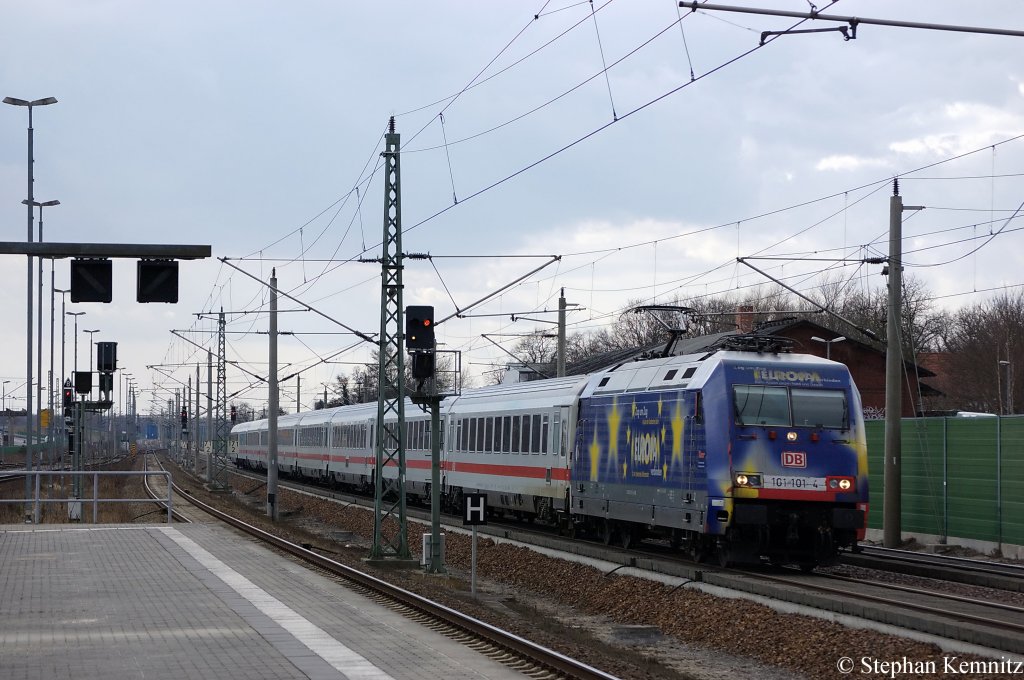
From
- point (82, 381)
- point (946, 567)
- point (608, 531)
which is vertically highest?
point (82, 381)

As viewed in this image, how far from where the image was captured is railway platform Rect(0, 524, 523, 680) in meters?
11.9

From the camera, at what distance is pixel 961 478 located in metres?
27.6

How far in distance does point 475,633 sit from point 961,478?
16493 mm

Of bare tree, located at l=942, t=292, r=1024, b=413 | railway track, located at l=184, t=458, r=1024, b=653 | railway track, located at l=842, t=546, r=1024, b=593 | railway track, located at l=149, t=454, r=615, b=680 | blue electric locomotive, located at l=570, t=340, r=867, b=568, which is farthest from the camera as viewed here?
bare tree, located at l=942, t=292, r=1024, b=413

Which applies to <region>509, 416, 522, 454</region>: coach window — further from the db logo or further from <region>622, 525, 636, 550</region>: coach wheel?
the db logo

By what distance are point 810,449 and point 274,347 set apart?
89.0 ft

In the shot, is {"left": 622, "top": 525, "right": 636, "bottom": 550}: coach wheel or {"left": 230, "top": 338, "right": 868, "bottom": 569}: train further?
{"left": 622, "top": 525, "right": 636, "bottom": 550}: coach wheel

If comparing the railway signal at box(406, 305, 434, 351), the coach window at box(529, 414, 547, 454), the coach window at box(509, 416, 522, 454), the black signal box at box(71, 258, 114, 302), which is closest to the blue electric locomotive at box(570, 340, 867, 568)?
the railway signal at box(406, 305, 434, 351)

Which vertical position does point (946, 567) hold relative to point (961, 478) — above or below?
below

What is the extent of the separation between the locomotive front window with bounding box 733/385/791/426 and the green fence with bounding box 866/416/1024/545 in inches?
321

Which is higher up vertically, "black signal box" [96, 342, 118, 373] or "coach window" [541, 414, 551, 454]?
"black signal box" [96, 342, 118, 373]

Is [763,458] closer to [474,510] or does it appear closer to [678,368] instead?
[678,368]

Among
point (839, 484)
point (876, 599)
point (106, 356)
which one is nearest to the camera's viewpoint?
point (876, 599)

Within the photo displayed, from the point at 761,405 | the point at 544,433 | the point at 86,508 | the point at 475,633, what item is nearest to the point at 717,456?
the point at 761,405
